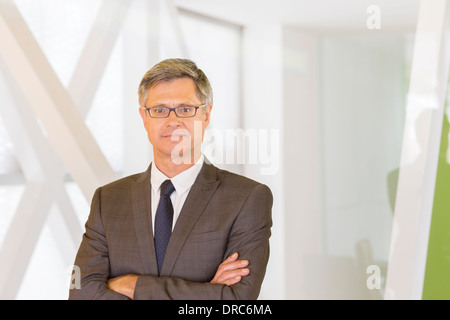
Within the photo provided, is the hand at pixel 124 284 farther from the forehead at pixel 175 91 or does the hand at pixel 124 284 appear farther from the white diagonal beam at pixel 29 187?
the white diagonal beam at pixel 29 187

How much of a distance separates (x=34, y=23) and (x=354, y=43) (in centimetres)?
159

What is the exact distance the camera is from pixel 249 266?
1578 mm

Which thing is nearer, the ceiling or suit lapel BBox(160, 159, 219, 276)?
suit lapel BBox(160, 159, 219, 276)

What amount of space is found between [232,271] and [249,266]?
0.16 ft

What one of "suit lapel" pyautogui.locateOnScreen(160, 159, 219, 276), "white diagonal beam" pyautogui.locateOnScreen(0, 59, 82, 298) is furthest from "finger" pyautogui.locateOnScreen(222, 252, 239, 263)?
"white diagonal beam" pyautogui.locateOnScreen(0, 59, 82, 298)

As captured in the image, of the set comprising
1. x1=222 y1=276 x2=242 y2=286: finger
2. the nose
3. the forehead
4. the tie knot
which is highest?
the forehead

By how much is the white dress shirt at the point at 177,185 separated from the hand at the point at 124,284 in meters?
A: 0.18

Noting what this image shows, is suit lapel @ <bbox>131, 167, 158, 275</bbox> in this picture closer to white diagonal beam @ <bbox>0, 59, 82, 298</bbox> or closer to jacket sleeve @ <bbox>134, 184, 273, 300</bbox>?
jacket sleeve @ <bbox>134, 184, 273, 300</bbox>

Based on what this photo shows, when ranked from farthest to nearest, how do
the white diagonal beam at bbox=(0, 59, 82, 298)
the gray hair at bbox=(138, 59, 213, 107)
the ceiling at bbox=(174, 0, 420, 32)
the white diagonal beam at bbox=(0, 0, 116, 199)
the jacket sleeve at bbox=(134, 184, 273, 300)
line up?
the ceiling at bbox=(174, 0, 420, 32) → the white diagonal beam at bbox=(0, 59, 82, 298) → the white diagonal beam at bbox=(0, 0, 116, 199) → the gray hair at bbox=(138, 59, 213, 107) → the jacket sleeve at bbox=(134, 184, 273, 300)

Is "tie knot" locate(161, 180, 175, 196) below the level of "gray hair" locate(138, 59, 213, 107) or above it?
below

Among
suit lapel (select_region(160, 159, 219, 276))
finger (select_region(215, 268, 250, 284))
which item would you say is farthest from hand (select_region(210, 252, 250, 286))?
suit lapel (select_region(160, 159, 219, 276))

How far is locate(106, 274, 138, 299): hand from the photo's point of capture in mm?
1582

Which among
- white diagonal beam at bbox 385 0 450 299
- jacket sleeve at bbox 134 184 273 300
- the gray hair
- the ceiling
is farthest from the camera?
the ceiling
